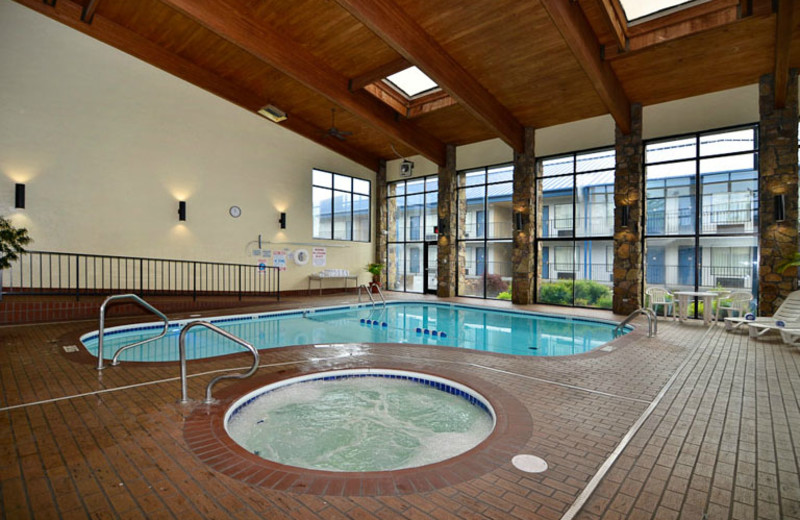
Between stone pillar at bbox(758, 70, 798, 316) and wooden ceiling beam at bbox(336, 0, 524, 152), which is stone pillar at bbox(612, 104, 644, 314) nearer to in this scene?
stone pillar at bbox(758, 70, 798, 316)

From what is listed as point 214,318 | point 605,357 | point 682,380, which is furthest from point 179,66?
point 682,380

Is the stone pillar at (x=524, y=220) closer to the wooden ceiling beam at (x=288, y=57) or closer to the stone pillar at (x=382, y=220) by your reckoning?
the wooden ceiling beam at (x=288, y=57)

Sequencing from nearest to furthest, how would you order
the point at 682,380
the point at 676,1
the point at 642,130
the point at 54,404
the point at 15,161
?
the point at 54,404, the point at 682,380, the point at 676,1, the point at 15,161, the point at 642,130

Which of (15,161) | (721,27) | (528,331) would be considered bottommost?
(528,331)

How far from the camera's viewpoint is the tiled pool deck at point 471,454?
5.76ft

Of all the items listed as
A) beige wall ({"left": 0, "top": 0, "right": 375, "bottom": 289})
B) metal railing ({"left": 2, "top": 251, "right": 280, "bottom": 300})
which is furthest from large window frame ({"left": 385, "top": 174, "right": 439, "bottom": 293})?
metal railing ({"left": 2, "top": 251, "right": 280, "bottom": 300})

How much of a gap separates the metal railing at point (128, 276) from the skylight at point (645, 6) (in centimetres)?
930

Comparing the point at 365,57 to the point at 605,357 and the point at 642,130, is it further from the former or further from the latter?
the point at 605,357

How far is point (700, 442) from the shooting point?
2.43 metres

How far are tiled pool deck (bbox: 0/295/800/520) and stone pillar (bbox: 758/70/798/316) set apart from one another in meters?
3.88

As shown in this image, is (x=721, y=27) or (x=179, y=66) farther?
(x=179, y=66)

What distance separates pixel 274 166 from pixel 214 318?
529 centimetres

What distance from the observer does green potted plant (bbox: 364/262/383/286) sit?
12.8 metres

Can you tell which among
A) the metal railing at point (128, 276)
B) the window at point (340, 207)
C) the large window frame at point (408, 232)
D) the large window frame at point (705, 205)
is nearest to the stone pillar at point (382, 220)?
the large window frame at point (408, 232)
